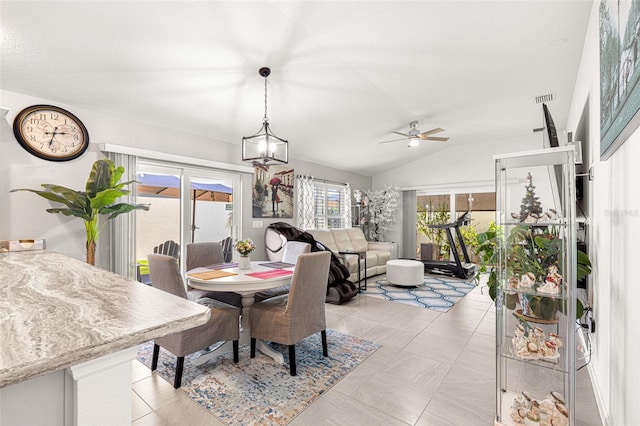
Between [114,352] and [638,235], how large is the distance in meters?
1.74

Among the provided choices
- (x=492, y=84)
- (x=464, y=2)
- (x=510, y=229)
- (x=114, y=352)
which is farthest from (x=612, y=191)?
(x=492, y=84)

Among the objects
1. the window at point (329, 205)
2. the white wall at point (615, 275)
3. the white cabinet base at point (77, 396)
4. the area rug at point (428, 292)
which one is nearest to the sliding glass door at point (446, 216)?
the area rug at point (428, 292)

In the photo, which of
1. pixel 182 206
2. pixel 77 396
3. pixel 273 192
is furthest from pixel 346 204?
pixel 77 396

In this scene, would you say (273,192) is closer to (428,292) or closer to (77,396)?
(428,292)

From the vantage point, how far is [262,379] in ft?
7.08

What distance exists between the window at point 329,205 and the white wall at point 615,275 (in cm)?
461

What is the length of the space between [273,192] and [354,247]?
7.18ft

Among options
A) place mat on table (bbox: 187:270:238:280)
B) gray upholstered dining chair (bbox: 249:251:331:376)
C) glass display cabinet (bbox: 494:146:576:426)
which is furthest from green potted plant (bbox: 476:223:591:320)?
place mat on table (bbox: 187:270:238:280)

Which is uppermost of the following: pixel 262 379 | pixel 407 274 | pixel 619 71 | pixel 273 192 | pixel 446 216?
pixel 619 71

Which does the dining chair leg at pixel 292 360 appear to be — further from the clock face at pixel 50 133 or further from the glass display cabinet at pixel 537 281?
the clock face at pixel 50 133

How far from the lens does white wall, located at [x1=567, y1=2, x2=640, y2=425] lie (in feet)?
3.78

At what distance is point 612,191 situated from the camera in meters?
1.51

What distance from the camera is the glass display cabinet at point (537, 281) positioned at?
153 centimetres

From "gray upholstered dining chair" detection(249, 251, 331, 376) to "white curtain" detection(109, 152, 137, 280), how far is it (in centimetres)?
186
